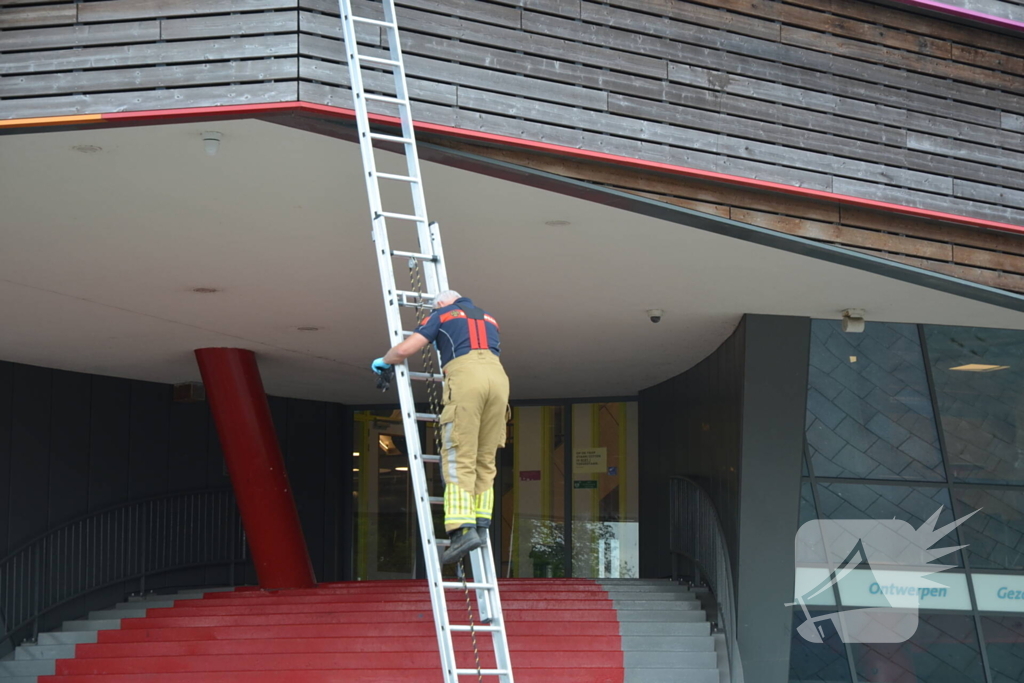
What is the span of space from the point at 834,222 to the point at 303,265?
4228 millimetres

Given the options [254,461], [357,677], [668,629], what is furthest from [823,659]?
[254,461]

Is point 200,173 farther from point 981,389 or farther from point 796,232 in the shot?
point 981,389

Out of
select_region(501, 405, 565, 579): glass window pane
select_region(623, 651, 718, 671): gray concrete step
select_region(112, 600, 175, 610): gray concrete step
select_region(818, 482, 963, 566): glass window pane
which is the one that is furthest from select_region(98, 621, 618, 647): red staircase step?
select_region(501, 405, 565, 579): glass window pane

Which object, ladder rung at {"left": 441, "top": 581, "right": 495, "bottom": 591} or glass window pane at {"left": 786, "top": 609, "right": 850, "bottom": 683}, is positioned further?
glass window pane at {"left": 786, "top": 609, "right": 850, "bottom": 683}

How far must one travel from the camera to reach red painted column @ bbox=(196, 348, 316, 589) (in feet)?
42.2

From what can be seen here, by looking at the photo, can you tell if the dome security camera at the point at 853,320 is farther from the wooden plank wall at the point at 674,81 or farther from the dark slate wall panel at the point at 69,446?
the dark slate wall panel at the point at 69,446

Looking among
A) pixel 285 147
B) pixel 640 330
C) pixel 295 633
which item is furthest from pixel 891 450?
pixel 285 147

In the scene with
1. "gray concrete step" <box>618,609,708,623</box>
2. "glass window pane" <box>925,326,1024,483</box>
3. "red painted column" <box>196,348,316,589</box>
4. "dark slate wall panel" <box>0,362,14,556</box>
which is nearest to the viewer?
"gray concrete step" <box>618,609,708,623</box>

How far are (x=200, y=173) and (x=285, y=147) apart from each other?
73 centimetres

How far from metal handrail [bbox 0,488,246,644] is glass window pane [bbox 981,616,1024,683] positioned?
10276 mm

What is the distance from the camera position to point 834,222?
312 inches

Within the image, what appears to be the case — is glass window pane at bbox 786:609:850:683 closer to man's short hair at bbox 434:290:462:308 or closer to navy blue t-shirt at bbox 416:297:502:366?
navy blue t-shirt at bbox 416:297:502:366

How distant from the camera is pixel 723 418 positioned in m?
11.4

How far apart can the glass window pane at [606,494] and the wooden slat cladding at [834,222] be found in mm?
8903
